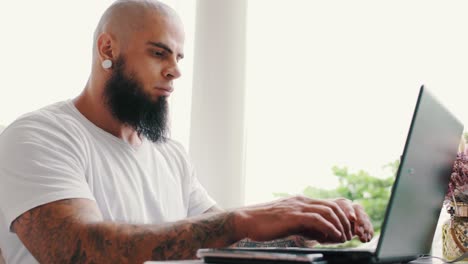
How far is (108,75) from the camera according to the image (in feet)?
6.02

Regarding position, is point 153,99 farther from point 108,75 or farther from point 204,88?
point 204,88

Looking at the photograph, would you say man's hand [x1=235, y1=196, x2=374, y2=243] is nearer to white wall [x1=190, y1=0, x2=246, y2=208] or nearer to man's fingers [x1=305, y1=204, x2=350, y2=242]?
man's fingers [x1=305, y1=204, x2=350, y2=242]

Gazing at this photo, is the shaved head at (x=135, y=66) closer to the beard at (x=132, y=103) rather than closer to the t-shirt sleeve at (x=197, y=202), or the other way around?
the beard at (x=132, y=103)

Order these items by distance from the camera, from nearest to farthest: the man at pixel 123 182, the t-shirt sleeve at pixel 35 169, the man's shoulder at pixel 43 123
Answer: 1. the man at pixel 123 182
2. the t-shirt sleeve at pixel 35 169
3. the man's shoulder at pixel 43 123

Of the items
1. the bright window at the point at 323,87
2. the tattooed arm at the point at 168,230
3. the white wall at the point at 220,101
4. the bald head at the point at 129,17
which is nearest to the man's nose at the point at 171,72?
the bald head at the point at 129,17

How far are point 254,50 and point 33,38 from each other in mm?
933

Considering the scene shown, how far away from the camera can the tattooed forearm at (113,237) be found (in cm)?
117

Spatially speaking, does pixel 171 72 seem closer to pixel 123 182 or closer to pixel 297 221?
pixel 123 182

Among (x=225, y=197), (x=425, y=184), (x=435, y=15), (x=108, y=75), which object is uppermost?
(x=435, y=15)

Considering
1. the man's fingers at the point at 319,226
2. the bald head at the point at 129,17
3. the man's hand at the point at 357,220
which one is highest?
the bald head at the point at 129,17

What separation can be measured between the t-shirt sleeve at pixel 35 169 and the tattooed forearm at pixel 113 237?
0.04 m

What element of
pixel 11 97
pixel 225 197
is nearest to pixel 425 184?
pixel 225 197

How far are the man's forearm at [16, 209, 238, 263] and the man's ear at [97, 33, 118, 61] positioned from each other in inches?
29.1

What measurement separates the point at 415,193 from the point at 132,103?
1.05m
